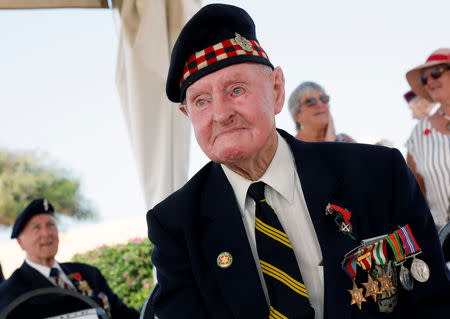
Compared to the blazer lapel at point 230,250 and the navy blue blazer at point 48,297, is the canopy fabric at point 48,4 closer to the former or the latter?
the navy blue blazer at point 48,297

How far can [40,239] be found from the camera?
13.9 ft

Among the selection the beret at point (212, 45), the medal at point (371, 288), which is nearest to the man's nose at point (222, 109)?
the beret at point (212, 45)

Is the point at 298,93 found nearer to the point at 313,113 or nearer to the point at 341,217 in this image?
the point at 313,113

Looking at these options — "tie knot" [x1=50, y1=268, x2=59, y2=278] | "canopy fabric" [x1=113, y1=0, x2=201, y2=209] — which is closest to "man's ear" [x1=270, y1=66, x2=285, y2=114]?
"canopy fabric" [x1=113, y1=0, x2=201, y2=209]

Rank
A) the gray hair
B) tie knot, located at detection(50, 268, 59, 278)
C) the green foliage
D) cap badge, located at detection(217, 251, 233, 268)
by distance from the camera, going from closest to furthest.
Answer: cap badge, located at detection(217, 251, 233, 268)
the gray hair
tie knot, located at detection(50, 268, 59, 278)
the green foliage

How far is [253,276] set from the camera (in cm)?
149

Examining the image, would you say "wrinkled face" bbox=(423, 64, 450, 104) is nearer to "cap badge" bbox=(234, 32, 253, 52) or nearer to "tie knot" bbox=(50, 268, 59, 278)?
"cap badge" bbox=(234, 32, 253, 52)

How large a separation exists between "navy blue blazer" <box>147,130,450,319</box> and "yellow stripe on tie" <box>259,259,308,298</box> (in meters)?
0.04

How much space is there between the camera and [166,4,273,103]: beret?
1505 millimetres

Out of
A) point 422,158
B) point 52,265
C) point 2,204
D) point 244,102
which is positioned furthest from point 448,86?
point 2,204

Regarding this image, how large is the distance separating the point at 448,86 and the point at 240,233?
238cm

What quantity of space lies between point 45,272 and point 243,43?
3.35 metres

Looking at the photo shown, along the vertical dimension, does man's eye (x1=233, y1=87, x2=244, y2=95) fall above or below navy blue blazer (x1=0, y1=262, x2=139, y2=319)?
above

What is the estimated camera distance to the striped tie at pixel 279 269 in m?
1.44
